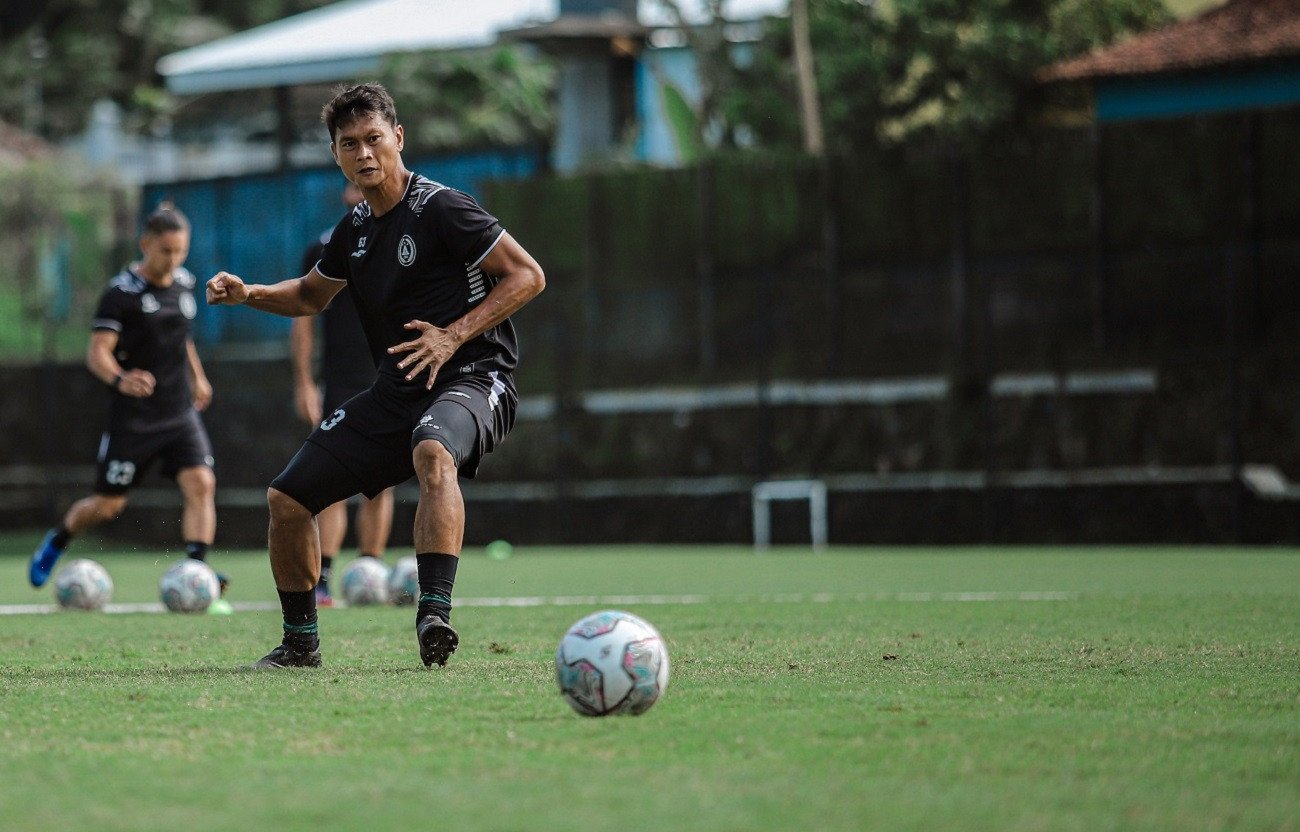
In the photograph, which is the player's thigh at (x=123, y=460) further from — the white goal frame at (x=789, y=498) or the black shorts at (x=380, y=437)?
the white goal frame at (x=789, y=498)

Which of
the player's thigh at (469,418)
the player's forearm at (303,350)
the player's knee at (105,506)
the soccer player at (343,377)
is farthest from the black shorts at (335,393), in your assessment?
the player's thigh at (469,418)

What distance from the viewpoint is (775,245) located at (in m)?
20.5

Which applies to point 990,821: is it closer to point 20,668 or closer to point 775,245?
point 20,668

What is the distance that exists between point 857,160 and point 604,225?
114 inches

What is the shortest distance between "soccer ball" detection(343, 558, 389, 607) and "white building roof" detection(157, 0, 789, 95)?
2368 centimetres

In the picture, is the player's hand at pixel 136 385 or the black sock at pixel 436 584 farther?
the player's hand at pixel 136 385

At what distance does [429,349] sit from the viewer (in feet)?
23.9

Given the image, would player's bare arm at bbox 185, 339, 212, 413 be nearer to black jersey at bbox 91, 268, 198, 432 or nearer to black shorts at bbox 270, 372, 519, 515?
black jersey at bbox 91, 268, 198, 432

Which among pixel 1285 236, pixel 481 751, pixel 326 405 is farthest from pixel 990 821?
pixel 1285 236

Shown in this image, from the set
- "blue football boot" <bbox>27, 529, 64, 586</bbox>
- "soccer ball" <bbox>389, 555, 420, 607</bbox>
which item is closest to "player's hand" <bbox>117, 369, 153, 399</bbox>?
"blue football boot" <bbox>27, 529, 64, 586</bbox>

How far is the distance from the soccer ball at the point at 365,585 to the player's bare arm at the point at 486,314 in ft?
14.5

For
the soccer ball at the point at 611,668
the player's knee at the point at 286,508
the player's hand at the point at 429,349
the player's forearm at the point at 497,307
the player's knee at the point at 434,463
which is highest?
the player's forearm at the point at 497,307

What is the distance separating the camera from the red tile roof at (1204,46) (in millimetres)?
29969

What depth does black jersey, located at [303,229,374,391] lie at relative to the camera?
12.1 metres
